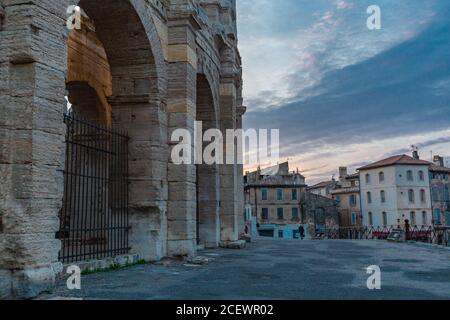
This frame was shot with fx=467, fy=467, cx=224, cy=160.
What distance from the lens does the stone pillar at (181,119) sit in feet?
31.6

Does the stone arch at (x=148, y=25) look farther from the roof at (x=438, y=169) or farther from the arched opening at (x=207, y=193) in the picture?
the roof at (x=438, y=169)

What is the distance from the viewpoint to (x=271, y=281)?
6816 mm

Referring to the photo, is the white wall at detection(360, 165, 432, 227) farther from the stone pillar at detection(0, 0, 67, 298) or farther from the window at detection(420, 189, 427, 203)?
the stone pillar at detection(0, 0, 67, 298)

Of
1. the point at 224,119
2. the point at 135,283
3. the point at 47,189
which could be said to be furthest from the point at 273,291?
the point at 224,119

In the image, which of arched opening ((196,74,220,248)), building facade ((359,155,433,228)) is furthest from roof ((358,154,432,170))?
arched opening ((196,74,220,248))

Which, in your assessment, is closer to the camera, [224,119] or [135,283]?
[135,283]

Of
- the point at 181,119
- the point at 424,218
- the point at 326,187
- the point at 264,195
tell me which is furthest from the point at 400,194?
the point at 181,119

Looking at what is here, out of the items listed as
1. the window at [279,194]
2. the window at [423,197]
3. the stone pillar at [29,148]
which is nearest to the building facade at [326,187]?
the window at [279,194]

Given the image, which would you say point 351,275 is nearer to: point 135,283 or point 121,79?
point 135,283

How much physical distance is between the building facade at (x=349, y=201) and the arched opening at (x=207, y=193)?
32736mm

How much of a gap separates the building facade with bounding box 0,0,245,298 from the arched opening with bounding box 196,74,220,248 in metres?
0.03

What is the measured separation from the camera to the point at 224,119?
Answer: 15406mm

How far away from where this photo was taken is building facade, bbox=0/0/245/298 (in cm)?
562

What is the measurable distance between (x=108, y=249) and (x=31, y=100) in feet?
12.3
